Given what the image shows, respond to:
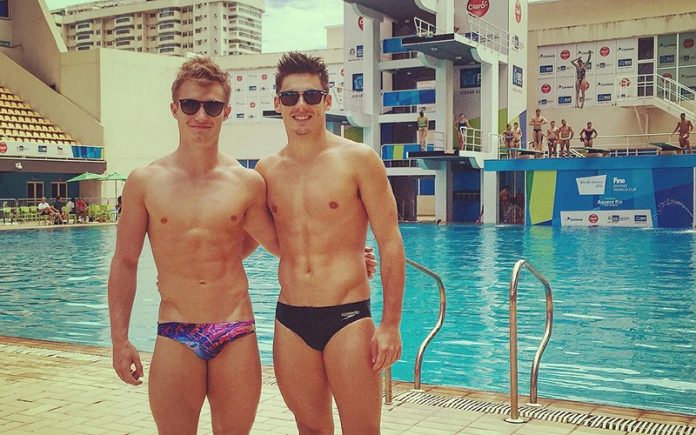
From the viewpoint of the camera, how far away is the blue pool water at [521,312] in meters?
6.38

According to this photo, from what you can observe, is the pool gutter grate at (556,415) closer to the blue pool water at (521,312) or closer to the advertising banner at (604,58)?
the blue pool water at (521,312)

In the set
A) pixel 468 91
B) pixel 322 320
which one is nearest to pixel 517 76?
pixel 468 91

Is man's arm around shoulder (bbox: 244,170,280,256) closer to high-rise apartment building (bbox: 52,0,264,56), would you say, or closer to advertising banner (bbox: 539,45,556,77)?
advertising banner (bbox: 539,45,556,77)

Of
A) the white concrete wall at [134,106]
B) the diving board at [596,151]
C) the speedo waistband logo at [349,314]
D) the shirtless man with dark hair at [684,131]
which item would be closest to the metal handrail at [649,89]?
the diving board at [596,151]

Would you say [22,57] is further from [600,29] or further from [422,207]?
[600,29]

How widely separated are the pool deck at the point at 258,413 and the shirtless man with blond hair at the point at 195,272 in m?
1.47

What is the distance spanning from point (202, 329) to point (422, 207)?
40734mm

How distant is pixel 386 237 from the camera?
9.07ft

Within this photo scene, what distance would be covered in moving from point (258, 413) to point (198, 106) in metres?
2.27

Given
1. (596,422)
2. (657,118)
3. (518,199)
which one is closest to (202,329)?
(596,422)

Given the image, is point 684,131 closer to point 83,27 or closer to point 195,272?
point 195,272

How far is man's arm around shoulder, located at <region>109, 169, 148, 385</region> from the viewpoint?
2.78m

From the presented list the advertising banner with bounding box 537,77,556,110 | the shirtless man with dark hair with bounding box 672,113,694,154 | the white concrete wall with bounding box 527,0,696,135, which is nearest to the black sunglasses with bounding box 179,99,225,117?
the shirtless man with dark hair with bounding box 672,113,694,154

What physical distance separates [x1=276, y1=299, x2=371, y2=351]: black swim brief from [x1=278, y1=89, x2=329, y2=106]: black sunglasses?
74cm
